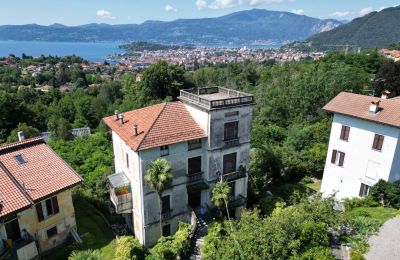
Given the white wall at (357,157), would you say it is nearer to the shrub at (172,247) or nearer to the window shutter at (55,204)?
the shrub at (172,247)

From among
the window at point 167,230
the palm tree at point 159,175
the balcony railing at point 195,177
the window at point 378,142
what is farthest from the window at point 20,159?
the window at point 378,142

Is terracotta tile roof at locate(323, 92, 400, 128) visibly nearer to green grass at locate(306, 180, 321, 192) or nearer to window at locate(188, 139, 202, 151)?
green grass at locate(306, 180, 321, 192)

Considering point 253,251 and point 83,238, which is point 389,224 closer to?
point 253,251

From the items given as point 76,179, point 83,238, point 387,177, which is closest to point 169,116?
point 76,179

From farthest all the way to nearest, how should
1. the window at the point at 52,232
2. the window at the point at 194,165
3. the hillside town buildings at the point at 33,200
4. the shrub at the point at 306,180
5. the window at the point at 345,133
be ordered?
the shrub at the point at 306,180 → the window at the point at 345,133 → the window at the point at 194,165 → the window at the point at 52,232 → the hillside town buildings at the point at 33,200

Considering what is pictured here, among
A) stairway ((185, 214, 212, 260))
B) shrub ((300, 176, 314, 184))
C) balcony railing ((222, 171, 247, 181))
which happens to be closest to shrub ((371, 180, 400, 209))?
shrub ((300, 176, 314, 184))

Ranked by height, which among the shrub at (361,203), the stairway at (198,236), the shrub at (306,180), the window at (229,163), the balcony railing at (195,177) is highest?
the window at (229,163)

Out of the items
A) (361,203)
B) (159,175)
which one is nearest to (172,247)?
(159,175)
